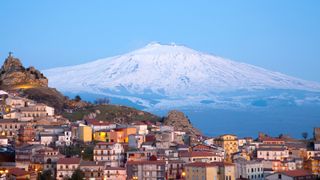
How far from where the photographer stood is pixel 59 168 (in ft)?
145

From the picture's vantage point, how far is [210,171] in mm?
45250

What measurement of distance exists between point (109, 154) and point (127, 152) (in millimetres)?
1100

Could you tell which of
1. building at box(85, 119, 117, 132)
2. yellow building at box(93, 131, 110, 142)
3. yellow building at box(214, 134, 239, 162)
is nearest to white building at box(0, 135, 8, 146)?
yellow building at box(93, 131, 110, 142)

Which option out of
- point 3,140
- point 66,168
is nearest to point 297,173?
point 66,168

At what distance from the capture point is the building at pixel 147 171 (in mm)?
45344

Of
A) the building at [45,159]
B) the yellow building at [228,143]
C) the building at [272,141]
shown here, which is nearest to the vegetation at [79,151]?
the building at [45,159]

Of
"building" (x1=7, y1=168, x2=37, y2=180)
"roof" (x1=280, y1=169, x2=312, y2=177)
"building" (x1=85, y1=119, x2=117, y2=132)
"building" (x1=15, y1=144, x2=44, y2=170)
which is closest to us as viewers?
"building" (x1=7, y1=168, x2=37, y2=180)

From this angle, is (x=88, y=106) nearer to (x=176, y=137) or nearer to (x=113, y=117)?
(x=113, y=117)

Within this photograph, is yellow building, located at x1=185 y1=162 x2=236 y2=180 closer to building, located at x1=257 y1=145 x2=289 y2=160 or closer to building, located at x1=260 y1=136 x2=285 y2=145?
building, located at x1=257 y1=145 x2=289 y2=160

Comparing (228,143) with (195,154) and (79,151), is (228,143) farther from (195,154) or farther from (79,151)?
(79,151)

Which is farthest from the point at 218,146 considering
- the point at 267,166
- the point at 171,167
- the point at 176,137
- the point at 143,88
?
the point at 143,88

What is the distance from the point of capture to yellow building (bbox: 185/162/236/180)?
148 ft

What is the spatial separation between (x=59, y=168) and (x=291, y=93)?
96918mm

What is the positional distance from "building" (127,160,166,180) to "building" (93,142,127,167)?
2.54 meters
